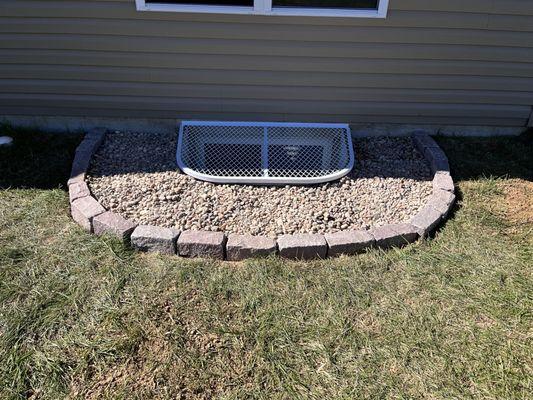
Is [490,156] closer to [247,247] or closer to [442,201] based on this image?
[442,201]

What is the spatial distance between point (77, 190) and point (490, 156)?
10.6 feet

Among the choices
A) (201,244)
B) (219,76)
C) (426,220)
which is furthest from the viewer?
(219,76)

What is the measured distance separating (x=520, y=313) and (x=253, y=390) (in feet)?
5.00

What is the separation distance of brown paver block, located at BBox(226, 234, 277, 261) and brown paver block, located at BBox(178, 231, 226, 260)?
49 mm

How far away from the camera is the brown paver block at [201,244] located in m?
2.76

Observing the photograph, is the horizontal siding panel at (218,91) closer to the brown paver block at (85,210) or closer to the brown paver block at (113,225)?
the brown paver block at (85,210)

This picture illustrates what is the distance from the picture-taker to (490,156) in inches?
150

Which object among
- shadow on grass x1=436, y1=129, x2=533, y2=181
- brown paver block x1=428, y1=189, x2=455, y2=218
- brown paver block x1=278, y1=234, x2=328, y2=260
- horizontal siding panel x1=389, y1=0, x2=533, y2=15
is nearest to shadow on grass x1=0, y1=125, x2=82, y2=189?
brown paver block x1=278, y1=234, x2=328, y2=260

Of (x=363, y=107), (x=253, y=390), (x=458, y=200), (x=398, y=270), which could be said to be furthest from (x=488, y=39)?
(x=253, y=390)

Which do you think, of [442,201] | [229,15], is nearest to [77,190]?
[229,15]

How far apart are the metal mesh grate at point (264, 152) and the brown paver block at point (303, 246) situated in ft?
2.05

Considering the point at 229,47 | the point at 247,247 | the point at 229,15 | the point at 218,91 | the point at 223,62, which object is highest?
the point at 229,15

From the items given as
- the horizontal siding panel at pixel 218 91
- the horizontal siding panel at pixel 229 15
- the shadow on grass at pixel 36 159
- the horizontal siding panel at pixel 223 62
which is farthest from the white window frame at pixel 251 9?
the shadow on grass at pixel 36 159

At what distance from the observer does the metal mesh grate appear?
3.43 meters
